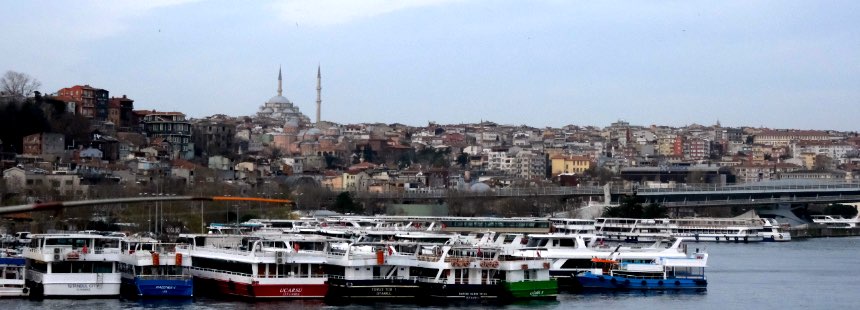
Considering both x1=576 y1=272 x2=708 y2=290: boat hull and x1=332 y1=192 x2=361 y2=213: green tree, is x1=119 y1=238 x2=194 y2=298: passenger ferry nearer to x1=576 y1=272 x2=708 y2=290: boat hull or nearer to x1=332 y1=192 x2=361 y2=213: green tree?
x1=576 y1=272 x2=708 y2=290: boat hull

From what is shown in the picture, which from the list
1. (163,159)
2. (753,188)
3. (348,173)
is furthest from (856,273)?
(348,173)

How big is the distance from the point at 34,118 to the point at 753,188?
3310 cm

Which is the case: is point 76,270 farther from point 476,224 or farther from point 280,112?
point 280,112

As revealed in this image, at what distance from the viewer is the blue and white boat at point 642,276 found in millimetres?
31406

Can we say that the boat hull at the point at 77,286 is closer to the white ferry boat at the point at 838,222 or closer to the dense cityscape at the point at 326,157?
the dense cityscape at the point at 326,157

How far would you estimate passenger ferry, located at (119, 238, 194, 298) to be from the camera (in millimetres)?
27062

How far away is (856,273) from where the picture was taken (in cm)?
3928

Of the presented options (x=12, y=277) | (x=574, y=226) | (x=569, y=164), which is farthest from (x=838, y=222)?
(x=12, y=277)

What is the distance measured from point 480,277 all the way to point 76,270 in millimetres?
6608

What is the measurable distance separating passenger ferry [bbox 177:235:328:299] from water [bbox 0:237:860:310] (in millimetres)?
422

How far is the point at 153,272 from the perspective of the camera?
90.3 feet

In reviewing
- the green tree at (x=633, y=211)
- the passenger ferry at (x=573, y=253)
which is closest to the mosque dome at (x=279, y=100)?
the green tree at (x=633, y=211)

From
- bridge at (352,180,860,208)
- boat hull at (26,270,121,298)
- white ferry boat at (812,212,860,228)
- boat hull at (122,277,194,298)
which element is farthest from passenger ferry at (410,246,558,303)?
white ferry boat at (812,212,860,228)

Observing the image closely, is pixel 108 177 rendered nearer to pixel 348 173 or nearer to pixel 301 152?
pixel 348 173
